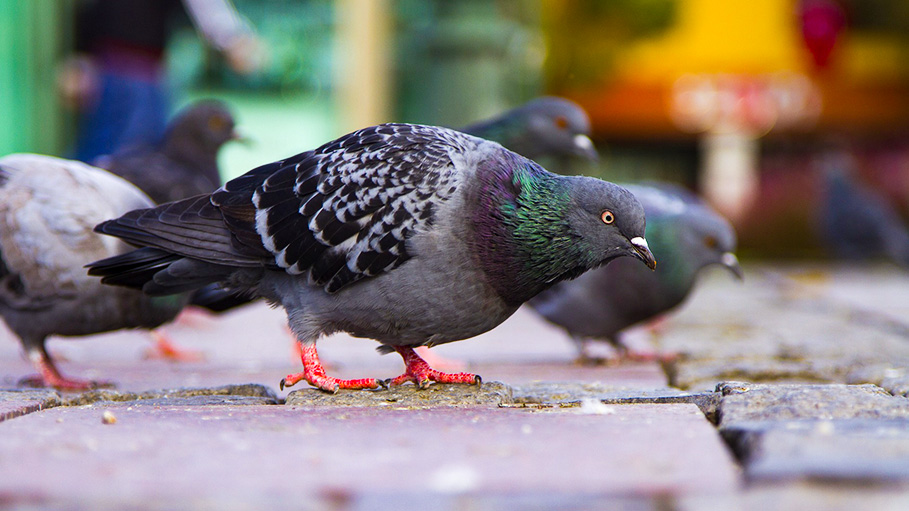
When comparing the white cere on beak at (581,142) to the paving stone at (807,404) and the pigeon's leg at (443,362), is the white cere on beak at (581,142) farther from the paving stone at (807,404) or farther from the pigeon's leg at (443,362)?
the paving stone at (807,404)

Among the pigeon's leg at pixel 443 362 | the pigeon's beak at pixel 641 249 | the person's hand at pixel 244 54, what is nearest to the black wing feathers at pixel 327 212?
the pigeon's beak at pixel 641 249

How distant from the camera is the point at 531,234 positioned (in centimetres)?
265

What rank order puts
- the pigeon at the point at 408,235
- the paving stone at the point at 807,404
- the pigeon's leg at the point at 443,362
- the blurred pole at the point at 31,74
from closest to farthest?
the paving stone at the point at 807,404 → the pigeon at the point at 408,235 → the pigeon's leg at the point at 443,362 → the blurred pole at the point at 31,74

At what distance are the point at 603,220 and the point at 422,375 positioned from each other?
643 mm

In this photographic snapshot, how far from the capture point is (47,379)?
10.7 feet

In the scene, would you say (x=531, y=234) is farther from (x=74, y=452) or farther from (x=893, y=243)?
(x=893, y=243)

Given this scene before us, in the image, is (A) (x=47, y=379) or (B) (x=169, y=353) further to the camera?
(B) (x=169, y=353)

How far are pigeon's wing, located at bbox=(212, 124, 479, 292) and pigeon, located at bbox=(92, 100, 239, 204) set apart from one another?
81.4 inches

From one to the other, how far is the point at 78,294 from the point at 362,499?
190cm

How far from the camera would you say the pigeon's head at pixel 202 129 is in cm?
531

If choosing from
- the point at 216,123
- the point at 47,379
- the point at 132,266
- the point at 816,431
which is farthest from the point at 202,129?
the point at 816,431

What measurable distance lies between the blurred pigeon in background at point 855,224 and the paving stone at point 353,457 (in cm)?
781

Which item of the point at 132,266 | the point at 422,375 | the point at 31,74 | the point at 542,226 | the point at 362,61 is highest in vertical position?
the point at 362,61

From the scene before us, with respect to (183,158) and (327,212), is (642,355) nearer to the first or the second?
(327,212)
